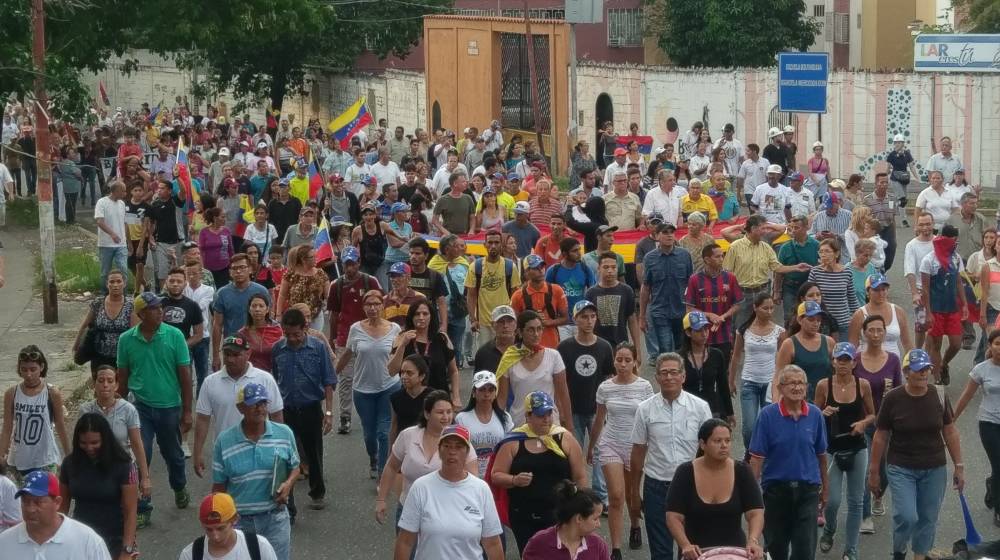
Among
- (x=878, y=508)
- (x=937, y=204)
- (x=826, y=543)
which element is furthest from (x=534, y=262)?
(x=937, y=204)

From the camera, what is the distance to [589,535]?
8109 mm

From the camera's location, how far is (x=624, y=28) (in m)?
55.1

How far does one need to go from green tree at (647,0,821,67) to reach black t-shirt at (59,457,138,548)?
39.0 m

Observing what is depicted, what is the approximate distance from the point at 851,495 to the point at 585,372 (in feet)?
6.91

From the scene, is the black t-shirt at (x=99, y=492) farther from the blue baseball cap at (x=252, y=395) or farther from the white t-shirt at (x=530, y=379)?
the white t-shirt at (x=530, y=379)

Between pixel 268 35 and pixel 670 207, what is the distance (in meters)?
7.27

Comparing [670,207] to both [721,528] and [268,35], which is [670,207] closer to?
[268,35]

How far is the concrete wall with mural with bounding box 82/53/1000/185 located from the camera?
1319 inches

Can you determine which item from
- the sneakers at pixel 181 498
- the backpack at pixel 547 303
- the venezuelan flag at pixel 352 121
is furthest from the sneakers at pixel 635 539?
the venezuelan flag at pixel 352 121

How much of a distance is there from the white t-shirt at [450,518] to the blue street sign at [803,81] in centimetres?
2022

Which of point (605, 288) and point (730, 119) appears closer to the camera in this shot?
point (605, 288)

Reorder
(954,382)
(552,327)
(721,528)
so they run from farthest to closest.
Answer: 1. (954,382)
2. (552,327)
3. (721,528)

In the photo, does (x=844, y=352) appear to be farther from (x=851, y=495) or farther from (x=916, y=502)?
(x=916, y=502)

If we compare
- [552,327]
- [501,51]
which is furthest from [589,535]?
[501,51]
